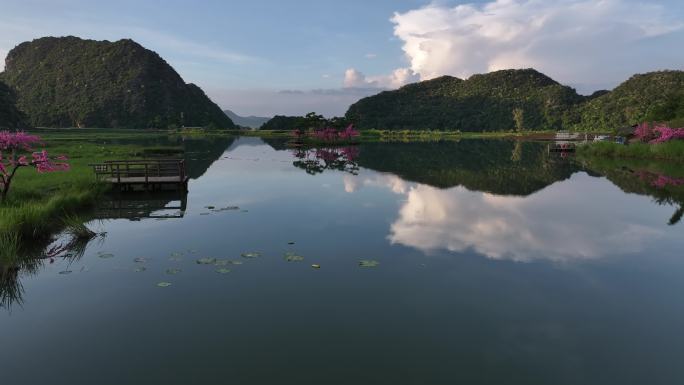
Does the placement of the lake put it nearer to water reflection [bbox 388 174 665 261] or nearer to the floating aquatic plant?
the floating aquatic plant

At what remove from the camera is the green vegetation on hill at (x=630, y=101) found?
12162cm

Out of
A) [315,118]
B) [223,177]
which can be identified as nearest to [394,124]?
[315,118]

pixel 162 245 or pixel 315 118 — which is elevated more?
pixel 315 118

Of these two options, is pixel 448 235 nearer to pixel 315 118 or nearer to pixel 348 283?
pixel 348 283

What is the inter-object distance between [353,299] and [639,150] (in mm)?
56681

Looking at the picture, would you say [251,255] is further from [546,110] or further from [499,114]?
[499,114]

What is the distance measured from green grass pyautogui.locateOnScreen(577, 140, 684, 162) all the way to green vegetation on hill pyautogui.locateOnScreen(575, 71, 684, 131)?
67.4 m

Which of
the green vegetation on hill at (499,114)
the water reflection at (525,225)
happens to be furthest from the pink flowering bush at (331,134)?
the water reflection at (525,225)

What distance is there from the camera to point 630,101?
129 metres

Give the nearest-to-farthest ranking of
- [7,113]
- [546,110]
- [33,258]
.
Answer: [33,258]
[7,113]
[546,110]

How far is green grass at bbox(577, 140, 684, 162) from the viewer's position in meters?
46.4

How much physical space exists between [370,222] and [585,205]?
14.6m

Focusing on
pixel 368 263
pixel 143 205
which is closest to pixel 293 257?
pixel 368 263

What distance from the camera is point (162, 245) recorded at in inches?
621
